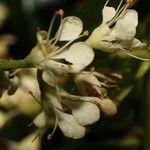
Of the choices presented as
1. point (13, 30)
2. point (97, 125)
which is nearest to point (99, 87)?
point (97, 125)

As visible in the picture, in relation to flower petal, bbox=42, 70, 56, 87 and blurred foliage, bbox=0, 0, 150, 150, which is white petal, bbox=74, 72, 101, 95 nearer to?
flower petal, bbox=42, 70, 56, 87

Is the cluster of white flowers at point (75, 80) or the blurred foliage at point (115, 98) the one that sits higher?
the cluster of white flowers at point (75, 80)

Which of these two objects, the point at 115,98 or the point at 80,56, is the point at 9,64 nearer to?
the point at 80,56

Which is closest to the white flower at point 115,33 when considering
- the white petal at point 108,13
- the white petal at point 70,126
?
the white petal at point 108,13

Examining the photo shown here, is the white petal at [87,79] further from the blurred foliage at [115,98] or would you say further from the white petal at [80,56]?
the blurred foliage at [115,98]

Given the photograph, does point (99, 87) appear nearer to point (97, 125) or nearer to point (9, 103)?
point (97, 125)

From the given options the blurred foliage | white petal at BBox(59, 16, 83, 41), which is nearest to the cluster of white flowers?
white petal at BBox(59, 16, 83, 41)

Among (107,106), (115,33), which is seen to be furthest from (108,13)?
(107,106)
